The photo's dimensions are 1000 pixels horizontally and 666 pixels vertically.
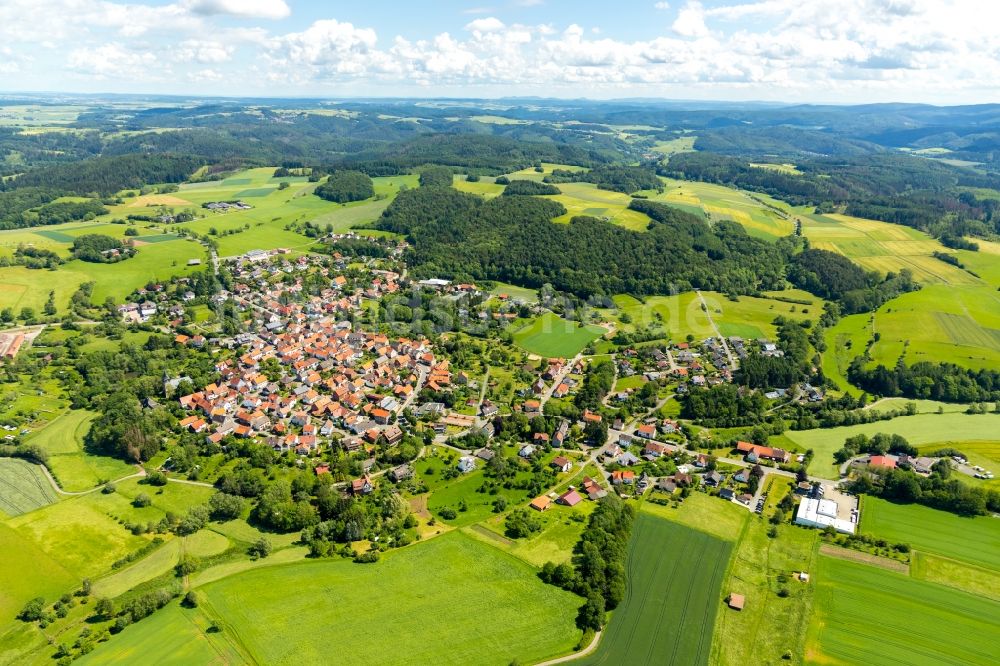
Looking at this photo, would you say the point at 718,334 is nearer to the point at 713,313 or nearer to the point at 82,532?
the point at 713,313

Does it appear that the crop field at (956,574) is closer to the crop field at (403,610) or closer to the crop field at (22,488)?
the crop field at (403,610)

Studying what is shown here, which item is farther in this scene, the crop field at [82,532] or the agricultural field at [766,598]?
the crop field at [82,532]

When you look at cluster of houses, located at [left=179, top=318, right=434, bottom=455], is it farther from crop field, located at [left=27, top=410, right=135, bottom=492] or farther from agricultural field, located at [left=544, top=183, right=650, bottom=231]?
agricultural field, located at [left=544, top=183, right=650, bottom=231]

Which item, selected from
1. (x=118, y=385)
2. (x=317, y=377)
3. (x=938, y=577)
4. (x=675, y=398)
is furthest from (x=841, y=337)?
(x=118, y=385)

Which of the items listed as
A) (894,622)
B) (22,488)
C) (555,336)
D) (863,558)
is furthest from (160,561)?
(555,336)

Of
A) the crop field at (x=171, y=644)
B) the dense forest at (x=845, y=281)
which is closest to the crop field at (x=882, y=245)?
the dense forest at (x=845, y=281)

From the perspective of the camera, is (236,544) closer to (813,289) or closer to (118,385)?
(118,385)
